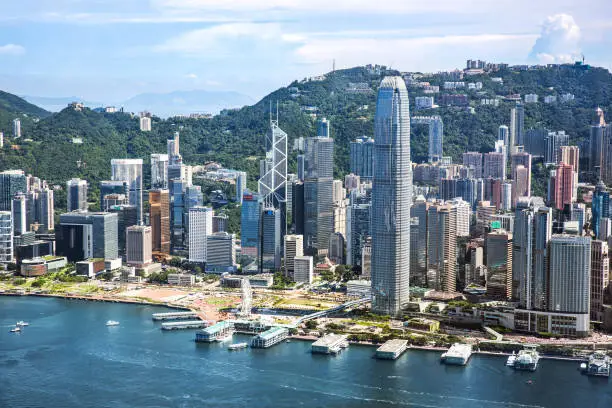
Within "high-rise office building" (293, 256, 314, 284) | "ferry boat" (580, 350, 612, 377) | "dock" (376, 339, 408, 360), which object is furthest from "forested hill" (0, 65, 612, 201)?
"ferry boat" (580, 350, 612, 377)

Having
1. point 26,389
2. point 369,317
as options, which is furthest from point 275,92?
point 26,389

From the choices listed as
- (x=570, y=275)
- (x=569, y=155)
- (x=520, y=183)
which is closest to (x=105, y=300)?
(x=570, y=275)

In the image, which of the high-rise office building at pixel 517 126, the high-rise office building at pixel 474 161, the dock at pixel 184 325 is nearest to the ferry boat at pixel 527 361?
the dock at pixel 184 325

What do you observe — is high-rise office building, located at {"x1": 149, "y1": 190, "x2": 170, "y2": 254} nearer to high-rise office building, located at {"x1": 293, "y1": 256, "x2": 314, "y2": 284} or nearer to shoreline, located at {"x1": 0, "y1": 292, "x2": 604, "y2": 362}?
shoreline, located at {"x1": 0, "y1": 292, "x2": 604, "y2": 362}

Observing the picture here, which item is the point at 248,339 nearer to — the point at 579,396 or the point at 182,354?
the point at 182,354

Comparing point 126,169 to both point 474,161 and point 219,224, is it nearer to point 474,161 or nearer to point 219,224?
point 219,224

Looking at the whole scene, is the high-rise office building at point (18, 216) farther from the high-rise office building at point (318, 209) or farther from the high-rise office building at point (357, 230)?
the high-rise office building at point (357, 230)
